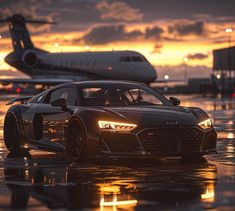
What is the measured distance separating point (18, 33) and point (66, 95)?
182ft

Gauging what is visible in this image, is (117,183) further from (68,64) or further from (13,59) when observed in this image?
(13,59)

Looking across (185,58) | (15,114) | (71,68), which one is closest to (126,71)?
(71,68)

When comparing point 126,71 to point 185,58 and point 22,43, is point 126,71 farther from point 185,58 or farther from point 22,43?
point 185,58

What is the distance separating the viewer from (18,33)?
68.5 meters

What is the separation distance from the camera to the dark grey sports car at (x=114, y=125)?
1202 cm

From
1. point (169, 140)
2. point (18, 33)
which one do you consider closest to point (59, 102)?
point (169, 140)

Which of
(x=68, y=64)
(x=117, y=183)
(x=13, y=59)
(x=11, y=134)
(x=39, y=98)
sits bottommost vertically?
(x=117, y=183)

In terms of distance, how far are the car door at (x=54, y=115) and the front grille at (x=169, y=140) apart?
1.65 meters

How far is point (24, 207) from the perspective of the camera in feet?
27.2

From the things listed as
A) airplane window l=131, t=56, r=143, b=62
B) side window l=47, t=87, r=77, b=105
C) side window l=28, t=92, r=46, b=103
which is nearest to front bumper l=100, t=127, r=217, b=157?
side window l=47, t=87, r=77, b=105

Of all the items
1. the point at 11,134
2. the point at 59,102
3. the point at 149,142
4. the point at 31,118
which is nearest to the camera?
the point at 149,142

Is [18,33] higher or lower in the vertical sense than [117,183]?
higher

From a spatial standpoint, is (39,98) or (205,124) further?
(39,98)

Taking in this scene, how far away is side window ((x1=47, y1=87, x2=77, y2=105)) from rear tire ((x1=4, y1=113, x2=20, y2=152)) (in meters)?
0.83
